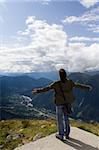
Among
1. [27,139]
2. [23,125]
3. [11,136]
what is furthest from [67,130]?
[23,125]

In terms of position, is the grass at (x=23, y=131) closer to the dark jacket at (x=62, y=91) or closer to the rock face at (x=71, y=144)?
the rock face at (x=71, y=144)

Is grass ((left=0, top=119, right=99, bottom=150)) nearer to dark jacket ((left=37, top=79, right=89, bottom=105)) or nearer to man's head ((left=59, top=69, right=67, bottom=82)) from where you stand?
dark jacket ((left=37, top=79, right=89, bottom=105))

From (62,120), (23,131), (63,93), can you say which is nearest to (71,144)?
(62,120)

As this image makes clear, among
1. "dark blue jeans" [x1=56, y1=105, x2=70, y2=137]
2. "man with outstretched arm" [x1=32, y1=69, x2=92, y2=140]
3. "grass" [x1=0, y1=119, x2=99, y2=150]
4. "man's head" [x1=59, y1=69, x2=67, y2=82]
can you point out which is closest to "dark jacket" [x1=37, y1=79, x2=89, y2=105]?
"man with outstretched arm" [x1=32, y1=69, x2=92, y2=140]

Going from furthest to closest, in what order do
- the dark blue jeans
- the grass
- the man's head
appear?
1. the grass
2. the dark blue jeans
3. the man's head

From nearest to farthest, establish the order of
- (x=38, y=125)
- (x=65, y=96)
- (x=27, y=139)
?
(x=65, y=96) → (x=27, y=139) → (x=38, y=125)

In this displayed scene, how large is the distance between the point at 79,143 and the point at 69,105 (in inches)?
58.4

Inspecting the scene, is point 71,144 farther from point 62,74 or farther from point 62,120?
point 62,74

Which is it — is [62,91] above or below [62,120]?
above

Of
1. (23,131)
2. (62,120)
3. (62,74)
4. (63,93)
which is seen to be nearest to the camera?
(62,74)


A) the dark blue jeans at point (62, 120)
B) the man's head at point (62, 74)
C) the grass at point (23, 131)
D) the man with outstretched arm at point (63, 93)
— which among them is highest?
the man's head at point (62, 74)

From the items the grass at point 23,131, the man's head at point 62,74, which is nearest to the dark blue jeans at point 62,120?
the man's head at point 62,74

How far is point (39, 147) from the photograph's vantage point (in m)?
12.9

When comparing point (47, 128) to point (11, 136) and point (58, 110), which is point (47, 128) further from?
point (58, 110)
